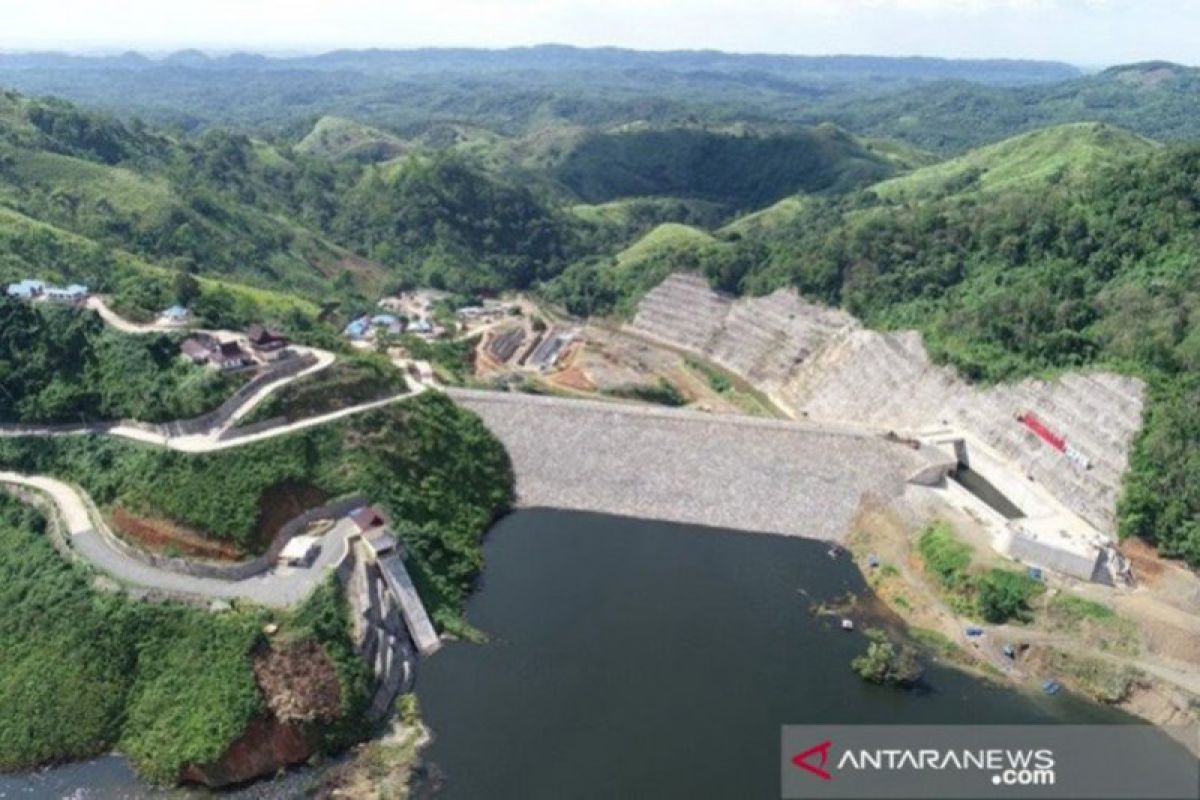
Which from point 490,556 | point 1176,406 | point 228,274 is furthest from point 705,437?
point 228,274

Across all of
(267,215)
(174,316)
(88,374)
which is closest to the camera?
(88,374)

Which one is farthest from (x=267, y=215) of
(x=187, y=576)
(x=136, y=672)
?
(x=136, y=672)

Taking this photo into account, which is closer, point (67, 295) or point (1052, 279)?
point (67, 295)

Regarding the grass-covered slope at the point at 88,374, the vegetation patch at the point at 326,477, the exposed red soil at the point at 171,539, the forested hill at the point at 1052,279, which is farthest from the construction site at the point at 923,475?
the exposed red soil at the point at 171,539

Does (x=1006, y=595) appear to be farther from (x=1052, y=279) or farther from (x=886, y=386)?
(x=1052, y=279)

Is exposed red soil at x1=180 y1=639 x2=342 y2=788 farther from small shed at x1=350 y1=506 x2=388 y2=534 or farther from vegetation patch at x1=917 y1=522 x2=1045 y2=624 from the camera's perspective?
vegetation patch at x1=917 y1=522 x2=1045 y2=624

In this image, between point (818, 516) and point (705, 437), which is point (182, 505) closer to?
point (705, 437)

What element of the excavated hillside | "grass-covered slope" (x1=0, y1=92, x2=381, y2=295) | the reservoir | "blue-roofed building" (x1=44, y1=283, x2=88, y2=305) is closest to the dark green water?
the reservoir
